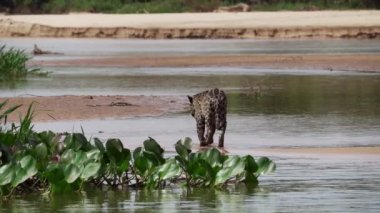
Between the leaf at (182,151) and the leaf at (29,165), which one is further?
the leaf at (182,151)

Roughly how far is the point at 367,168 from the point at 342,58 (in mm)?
25977

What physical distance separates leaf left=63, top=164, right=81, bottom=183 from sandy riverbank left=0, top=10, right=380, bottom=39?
44.4m

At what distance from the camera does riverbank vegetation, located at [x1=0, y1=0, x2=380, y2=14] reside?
72.8m

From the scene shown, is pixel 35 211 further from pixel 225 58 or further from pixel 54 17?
pixel 54 17

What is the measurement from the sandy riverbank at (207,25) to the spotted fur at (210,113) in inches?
1564

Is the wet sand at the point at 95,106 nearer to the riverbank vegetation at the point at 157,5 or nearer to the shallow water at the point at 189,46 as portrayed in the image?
the shallow water at the point at 189,46

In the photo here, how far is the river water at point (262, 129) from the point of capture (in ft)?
44.1

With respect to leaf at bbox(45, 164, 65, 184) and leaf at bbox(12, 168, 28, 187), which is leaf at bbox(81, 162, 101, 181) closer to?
leaf at bbox(45, 164, 65, 184)

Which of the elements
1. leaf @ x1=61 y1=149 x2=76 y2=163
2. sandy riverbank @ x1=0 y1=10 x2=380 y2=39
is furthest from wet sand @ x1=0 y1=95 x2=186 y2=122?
sandy riverbank @ x1=0 y1=10 x2=380 y2=39

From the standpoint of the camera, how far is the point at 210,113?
1803cm

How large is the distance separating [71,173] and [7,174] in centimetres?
→ 67

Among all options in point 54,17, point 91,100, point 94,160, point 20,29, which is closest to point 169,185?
point 94,160

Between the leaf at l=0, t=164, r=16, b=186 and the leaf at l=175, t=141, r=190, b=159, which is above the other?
the leaf at l=175, t=141, r=190, b=159

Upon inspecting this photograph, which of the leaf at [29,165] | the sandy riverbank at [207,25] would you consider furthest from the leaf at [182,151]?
the sandy riverbank at [207,25]
